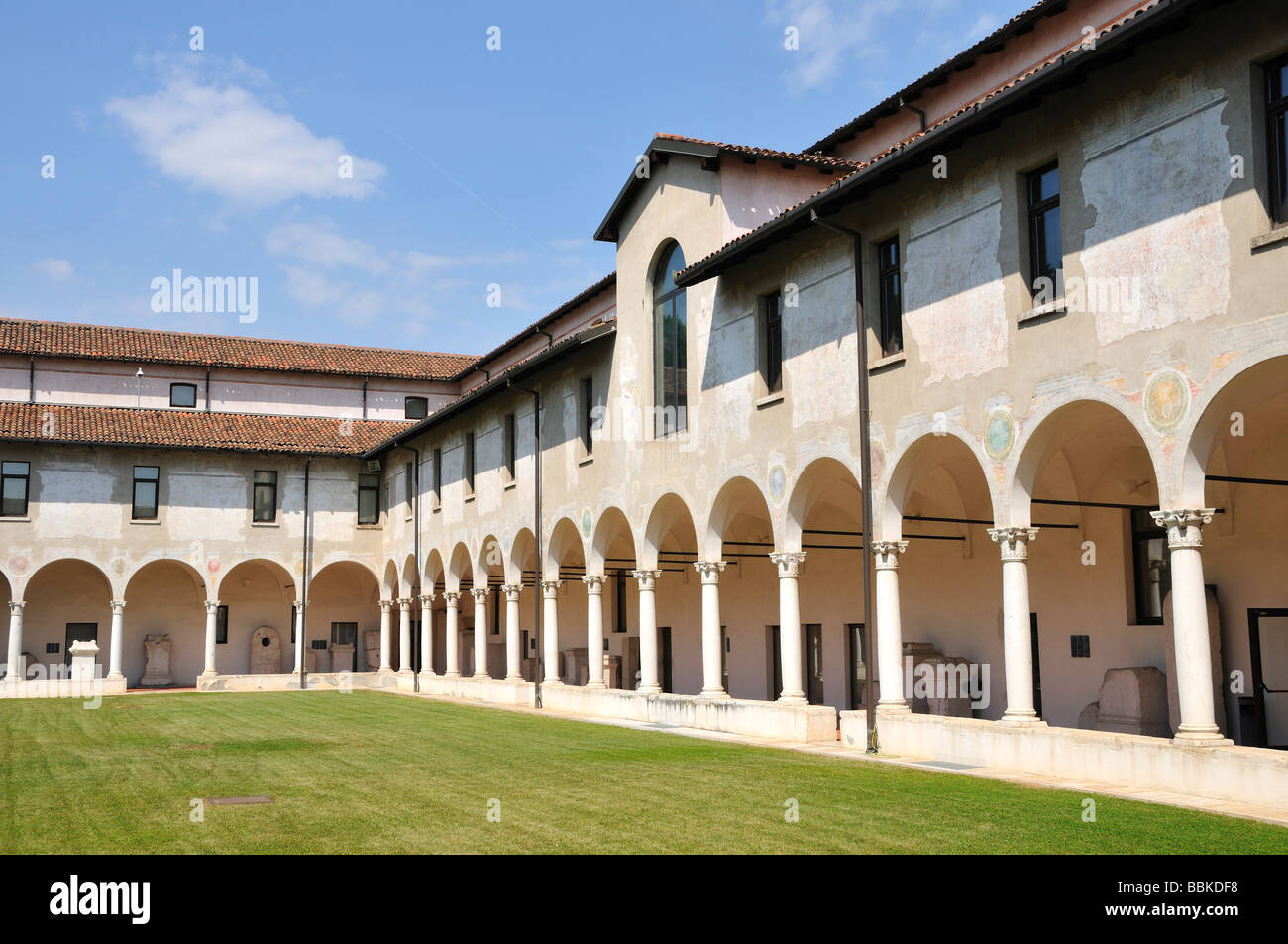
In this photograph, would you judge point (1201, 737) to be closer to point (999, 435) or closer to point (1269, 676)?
point (999, 435)

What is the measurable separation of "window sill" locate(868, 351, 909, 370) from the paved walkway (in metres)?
5.47

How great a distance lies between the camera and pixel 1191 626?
1251cm

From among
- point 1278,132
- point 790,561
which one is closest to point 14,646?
point 790,561

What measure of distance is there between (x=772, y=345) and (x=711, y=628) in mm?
5510

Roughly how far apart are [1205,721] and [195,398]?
4066 centimetres

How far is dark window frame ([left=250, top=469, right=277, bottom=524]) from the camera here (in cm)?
4303

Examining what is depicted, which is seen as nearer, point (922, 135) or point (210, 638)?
point (922, 135)

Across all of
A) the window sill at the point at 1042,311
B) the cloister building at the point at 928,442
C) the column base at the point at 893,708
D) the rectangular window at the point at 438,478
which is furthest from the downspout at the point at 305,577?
the window sill at the point at 1042,311

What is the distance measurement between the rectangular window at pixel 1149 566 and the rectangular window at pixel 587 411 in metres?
13.0

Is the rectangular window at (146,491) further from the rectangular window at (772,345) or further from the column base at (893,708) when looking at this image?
the column base at (893,708)

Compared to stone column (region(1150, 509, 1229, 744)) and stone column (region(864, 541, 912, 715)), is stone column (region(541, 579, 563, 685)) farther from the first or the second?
stone column (region(1150, 509, 1229, 744))

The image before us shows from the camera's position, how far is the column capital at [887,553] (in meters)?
17.4
